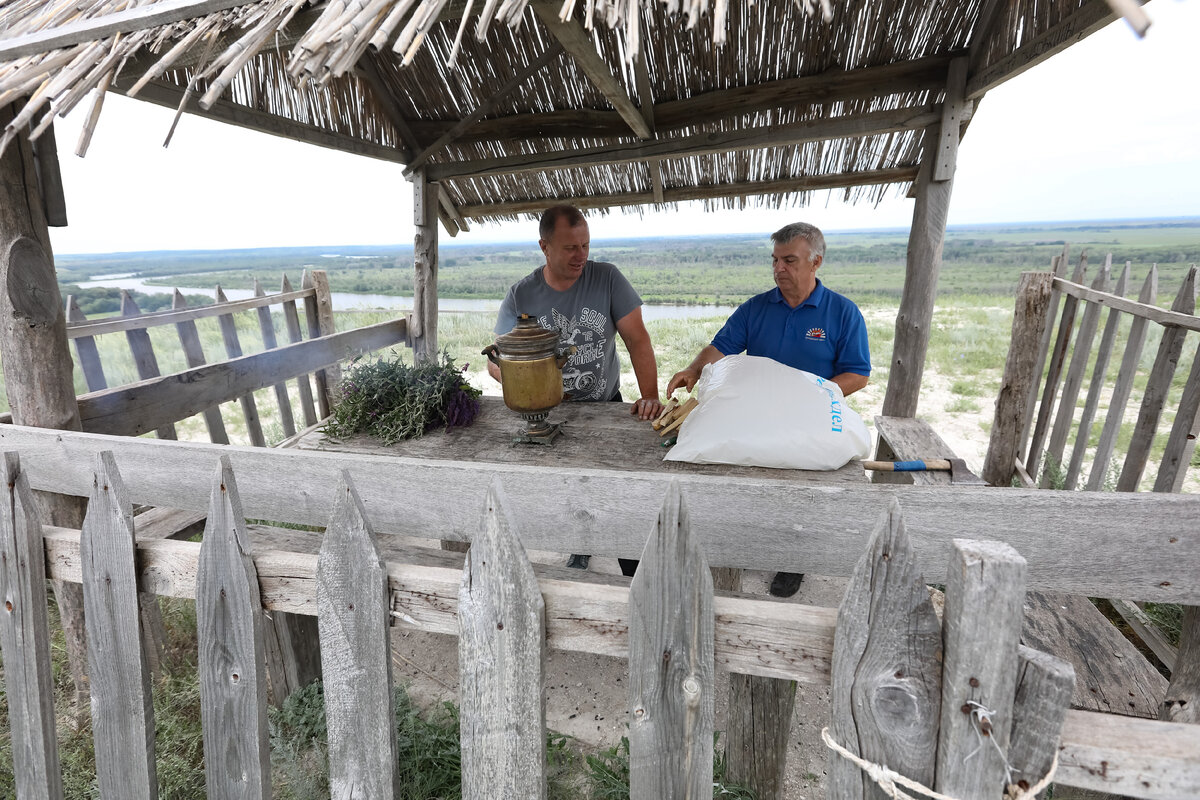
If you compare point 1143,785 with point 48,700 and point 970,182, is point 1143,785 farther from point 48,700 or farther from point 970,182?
point 970,182

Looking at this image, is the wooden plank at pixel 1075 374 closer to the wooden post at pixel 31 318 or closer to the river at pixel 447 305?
the wooden post at pixel 31 318

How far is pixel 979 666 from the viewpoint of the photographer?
764mm

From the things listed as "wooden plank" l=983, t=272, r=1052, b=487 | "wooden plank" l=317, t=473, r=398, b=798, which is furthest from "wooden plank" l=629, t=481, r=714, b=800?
"wooden plank" l=983, t=272, r=1052, b=487

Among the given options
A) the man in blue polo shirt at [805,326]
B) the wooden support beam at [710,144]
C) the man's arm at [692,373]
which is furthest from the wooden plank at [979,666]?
the wooden support beam at [710,144]

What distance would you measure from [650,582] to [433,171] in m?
4.75

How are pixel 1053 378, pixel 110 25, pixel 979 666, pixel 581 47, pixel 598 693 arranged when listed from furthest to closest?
pixel 1053 378
pixel 598 693
pixel 581 47
pixel 110 25
pixel 979 666

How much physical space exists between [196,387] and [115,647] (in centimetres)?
228

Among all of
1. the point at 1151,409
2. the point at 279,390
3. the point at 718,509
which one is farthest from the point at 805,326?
the point at 279,390

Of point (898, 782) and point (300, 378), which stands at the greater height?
point (898, 782)

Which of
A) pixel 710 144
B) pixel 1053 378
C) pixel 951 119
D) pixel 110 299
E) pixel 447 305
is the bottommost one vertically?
pixel 110 299

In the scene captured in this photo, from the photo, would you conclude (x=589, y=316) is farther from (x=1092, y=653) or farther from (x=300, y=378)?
(x=300, y=378)

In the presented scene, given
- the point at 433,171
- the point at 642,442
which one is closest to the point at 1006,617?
the point at 642,442

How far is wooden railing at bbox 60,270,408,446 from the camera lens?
2.69 m

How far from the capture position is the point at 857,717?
861 millimetres
